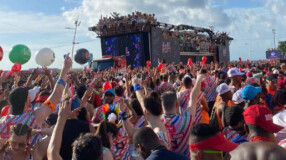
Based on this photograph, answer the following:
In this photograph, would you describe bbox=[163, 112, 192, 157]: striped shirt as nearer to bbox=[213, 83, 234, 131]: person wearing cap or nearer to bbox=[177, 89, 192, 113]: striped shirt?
bbox=[213, 83, 234, 131]: person wearing cap

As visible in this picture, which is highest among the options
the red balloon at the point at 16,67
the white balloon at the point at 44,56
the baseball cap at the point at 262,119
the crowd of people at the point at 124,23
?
the crowd of people at the point at 124,23

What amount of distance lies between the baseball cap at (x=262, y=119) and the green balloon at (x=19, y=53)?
504 centimetres

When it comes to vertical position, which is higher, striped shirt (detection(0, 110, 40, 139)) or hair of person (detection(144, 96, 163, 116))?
hair of person (detection(144, 96, 163, 116))

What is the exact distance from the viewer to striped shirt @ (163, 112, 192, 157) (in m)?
3.12

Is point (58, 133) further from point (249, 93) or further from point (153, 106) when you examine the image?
point (249, 93)

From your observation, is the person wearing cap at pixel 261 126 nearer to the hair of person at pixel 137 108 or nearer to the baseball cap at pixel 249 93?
the baseball cap at pixel 249 93

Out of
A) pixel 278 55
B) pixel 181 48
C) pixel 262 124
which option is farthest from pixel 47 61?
pixel 278 55

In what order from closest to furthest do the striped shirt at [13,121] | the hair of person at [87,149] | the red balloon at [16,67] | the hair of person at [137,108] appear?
1. the hair of person at [87,149]
2. the striped shirt at [13,121]
3. the hair of person at [137,108]
4. the red balloon at [16,67]

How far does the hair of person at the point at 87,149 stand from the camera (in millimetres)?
1953

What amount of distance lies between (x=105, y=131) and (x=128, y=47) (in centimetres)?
A: 2434

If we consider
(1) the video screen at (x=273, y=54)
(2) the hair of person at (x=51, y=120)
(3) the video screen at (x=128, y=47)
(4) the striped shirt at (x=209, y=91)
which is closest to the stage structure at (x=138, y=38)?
(3) the video screen at (x=128, y=47)

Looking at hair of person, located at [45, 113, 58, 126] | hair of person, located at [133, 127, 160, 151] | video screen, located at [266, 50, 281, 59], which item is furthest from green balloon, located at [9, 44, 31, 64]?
video screen, located at [266, 50, 281, 59]

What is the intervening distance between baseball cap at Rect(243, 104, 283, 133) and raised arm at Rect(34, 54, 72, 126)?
213cm

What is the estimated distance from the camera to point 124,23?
26.2 metres
